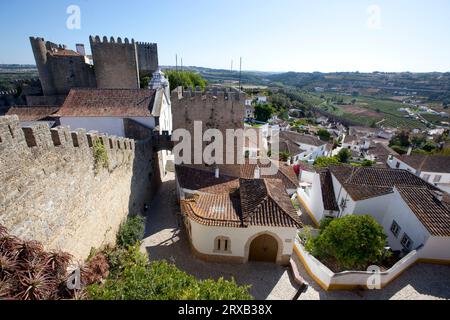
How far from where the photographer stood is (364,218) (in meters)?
9.38

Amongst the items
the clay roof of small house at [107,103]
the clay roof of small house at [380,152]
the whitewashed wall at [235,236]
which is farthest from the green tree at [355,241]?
the clay roof of small house at [380,152]

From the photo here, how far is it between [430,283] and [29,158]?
1393 centimetres

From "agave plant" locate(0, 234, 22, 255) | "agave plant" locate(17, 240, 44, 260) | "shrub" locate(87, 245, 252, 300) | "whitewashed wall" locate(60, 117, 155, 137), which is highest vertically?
"agave plant" locate(0, 234, 22, 255)

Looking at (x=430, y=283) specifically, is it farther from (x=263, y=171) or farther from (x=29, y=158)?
(x=29, y=158)

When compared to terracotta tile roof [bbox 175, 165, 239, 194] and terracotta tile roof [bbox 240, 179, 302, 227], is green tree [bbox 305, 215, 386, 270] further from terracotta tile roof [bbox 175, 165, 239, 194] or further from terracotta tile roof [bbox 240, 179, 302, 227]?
terracotta tile roof [bbox 175, 165, 239, 194]

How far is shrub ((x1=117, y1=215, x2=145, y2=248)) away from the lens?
999cm

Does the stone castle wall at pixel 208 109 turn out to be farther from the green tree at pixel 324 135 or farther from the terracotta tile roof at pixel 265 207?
the green tree at pixel 324 135

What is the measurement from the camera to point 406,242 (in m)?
10.9

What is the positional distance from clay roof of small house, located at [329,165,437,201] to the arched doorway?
548 cm

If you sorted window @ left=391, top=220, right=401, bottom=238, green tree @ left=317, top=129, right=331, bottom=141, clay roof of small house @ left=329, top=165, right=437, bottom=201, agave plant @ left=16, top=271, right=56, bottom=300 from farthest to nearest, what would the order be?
green tree @ left=317, top=129, right=331, bottom=141, clay roof of small house @ left=329, top=165, right=437, bottom=201, window @ left=391, top=220, right=401, bottom=238, agave plant @ left=16, top=271, right=56, bottom=300

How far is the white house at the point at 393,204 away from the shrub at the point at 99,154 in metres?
11.9

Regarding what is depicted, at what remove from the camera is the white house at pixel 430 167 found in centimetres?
A: 2578

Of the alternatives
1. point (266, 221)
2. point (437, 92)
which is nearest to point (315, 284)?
point (266, 221)

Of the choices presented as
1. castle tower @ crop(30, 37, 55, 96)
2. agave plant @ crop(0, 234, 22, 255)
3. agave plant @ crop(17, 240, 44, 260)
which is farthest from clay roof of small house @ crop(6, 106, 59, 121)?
agave plant @ crop(17, 240, 44, 260)
